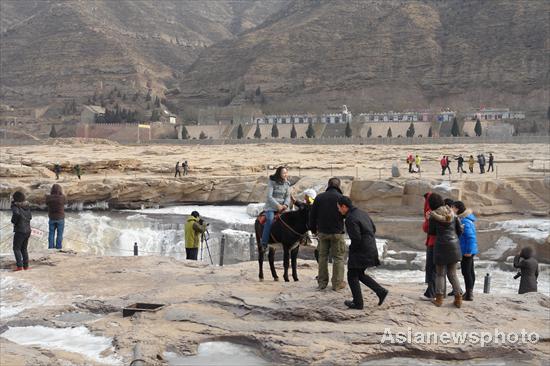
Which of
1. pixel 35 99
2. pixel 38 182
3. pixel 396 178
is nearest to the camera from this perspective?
pixel 396 178

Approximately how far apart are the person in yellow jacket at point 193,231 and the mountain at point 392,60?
103460 mm

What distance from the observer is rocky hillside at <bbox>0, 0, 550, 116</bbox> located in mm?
121562

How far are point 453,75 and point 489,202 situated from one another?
336 feet

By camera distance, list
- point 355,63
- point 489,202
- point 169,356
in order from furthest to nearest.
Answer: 1. point 355,63
2. point 489,202
3. point 169,356

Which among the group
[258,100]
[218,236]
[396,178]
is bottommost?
[218,236]

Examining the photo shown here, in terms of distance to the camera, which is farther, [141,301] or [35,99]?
[35,99]

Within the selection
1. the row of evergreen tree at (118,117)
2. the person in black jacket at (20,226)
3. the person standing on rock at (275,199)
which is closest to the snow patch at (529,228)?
the person standing on rock at (275,199)

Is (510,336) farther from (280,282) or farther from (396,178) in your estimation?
(396,178)

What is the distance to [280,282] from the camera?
1014cm

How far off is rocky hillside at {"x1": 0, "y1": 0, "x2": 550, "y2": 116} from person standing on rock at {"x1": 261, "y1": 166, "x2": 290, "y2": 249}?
345ft

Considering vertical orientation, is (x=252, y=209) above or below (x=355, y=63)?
below

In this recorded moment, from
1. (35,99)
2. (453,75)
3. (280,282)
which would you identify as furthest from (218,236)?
(35,99)

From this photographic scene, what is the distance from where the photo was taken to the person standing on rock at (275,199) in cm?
996

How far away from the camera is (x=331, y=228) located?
348 inches
